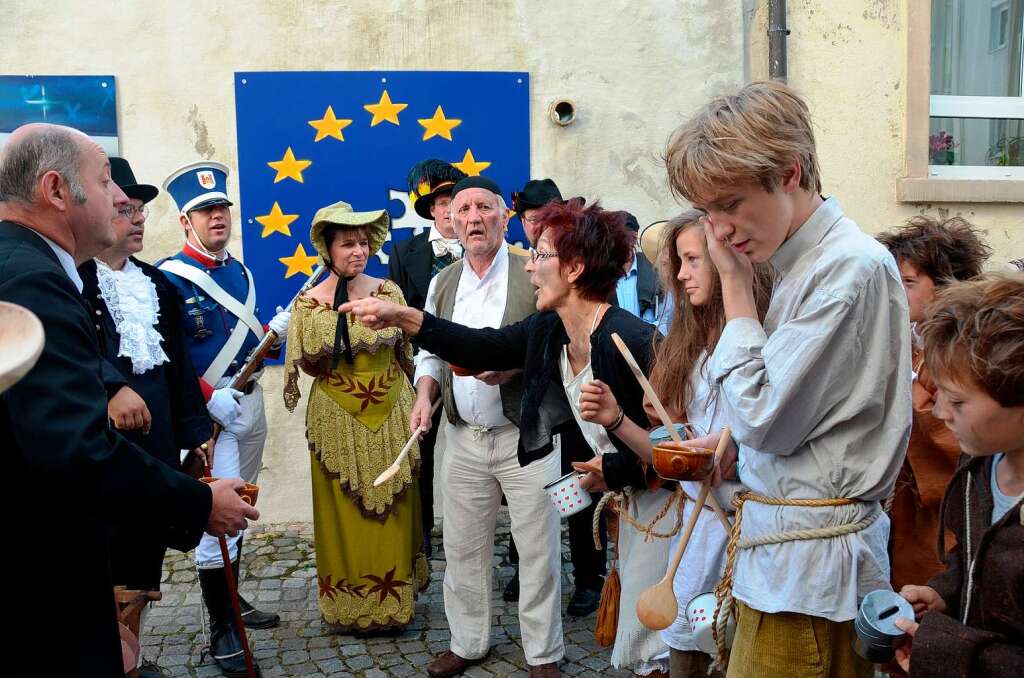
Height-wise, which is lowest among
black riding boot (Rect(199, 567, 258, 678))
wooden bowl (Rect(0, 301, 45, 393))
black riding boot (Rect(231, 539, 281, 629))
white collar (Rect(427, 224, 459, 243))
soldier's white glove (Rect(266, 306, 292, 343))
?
black riding boot (Rect(231, 539, 281, 629))

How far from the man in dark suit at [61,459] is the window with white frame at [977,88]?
6305 mm

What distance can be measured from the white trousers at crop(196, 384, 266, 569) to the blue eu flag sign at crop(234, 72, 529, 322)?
1590 millimetres

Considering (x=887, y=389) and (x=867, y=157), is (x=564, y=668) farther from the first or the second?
(x=867, y=157)

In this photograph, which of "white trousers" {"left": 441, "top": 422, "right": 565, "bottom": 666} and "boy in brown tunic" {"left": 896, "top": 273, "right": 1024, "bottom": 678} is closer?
"boy in brown tunic" {"left": 896, "top": 273, "right": 1024, "bottom": 678}

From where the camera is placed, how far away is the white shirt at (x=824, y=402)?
200 centimetres

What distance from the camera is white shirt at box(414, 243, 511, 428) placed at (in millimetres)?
4266

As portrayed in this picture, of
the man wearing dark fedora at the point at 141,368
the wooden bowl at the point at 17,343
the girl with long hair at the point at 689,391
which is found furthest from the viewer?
the man wearing dark fedora at the point at 141,368

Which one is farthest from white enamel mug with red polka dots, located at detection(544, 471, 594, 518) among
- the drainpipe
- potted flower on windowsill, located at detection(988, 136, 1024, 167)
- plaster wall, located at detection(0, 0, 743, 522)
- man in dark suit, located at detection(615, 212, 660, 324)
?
potted flower on windowsill, located at detection(988, 136, 1024, 167)

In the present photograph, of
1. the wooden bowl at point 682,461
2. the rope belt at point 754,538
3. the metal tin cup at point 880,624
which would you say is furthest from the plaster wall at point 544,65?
the metal tin cup at point 880,624

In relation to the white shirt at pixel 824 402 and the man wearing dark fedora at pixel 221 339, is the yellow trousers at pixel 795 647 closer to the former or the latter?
the white shirt at pixel 824 402

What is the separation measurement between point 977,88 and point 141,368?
6190 millimetres

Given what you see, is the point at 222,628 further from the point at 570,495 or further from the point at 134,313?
the point at 570,495

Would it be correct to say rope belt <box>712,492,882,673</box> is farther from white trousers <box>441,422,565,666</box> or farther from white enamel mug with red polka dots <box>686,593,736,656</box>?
white trousers <box>441,422,565,666</box>

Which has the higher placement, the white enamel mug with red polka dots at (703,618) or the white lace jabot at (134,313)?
the white lace jabot at (134,313)
